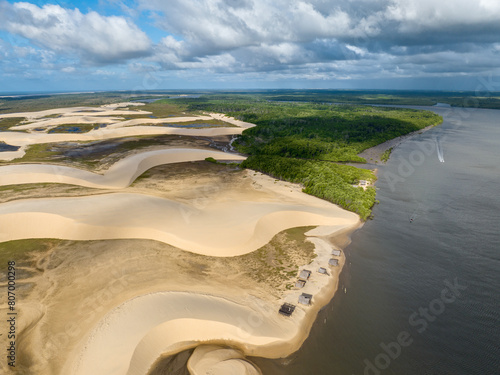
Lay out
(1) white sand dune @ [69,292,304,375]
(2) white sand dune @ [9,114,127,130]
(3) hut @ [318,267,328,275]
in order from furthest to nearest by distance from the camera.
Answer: (2) white sand dune @ [9,114,127,130] < (3) hut @ [318,267,328,275] < (1) white sand dune @ [69,292,304,375]

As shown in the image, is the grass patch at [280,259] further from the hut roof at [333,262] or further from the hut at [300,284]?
the hut roof at [333,262]

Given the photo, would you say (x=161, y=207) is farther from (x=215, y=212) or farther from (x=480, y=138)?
(x=480, y=138)

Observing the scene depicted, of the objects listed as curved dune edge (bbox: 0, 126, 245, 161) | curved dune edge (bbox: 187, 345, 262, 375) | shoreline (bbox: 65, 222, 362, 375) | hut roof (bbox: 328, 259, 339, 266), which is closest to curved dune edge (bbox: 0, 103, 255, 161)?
curved dune edge (bbox: 0, 126, 245, 161)

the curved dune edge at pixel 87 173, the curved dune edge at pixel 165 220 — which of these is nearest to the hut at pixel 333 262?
the curved dune edge at pixel 165 220

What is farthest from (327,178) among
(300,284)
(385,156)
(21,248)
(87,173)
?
(87,173)

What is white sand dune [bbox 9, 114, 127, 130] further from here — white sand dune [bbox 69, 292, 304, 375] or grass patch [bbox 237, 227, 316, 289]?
white sand dune [bbox 69, 292, 304, 375]

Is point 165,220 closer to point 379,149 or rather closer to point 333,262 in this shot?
point 333,262
